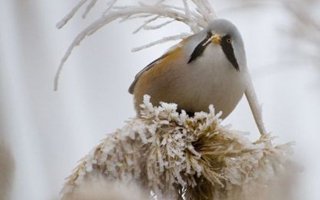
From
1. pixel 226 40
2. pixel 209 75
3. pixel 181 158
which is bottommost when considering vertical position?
pixel 181 158

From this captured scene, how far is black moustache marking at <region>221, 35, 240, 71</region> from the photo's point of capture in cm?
204

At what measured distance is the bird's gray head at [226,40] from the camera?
1973mm

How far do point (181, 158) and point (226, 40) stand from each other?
0.75 m

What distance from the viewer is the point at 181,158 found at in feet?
4.55

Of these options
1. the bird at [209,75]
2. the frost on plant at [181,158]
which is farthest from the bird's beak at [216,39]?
the frost on plant at [181,158]

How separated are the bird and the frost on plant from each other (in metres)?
0.57

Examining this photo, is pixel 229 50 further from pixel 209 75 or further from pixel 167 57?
pixel 167 57

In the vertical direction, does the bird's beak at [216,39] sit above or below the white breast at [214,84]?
above

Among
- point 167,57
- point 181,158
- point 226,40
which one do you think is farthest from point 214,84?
point 181,158

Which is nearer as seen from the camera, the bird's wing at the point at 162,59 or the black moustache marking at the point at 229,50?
the black moustache marking at the point at 229,50

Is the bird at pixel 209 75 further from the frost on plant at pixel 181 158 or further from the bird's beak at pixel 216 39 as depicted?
the frost on plant at pixel 181 158

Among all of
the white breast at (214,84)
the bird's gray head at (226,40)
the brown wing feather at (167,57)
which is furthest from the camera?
the brown wing feather at (167,57)

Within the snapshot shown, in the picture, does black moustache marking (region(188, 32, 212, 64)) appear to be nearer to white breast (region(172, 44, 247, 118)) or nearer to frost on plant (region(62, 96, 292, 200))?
white breast (region(172, 44, 247, 118))

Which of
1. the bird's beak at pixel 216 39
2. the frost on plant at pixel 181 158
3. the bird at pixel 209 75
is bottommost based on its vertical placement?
the frost on plant at pixel 181 158
